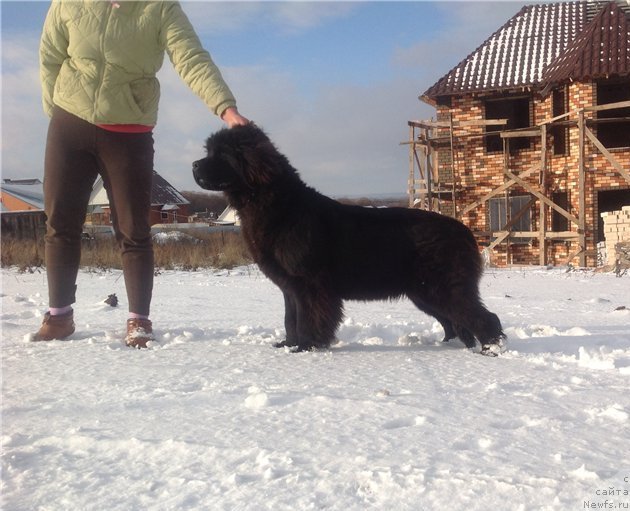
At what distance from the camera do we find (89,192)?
3.68 meters

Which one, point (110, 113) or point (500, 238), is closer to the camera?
point (110, 113)

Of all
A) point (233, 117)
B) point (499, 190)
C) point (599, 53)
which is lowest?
point (233, 117)

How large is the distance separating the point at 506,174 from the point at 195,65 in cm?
1519

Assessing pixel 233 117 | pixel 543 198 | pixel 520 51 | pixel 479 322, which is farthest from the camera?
pixel 520 51

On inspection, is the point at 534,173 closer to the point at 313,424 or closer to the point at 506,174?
the point at 506,174

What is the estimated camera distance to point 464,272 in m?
3.44

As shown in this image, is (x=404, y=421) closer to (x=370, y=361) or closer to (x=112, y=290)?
(x=370, y=361)

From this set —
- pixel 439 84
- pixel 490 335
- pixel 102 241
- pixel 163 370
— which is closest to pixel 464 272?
pixel 490 335

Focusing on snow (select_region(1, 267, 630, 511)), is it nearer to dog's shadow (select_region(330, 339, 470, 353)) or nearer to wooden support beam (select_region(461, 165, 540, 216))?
dog's shadow (select_region(330, 339, 470, 353))

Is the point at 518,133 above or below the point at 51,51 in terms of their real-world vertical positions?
above

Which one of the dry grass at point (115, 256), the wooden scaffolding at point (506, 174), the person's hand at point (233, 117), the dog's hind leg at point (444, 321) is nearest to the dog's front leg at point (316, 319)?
the dog's hind leg at point (444, 321)

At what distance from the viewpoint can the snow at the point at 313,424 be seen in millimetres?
1394

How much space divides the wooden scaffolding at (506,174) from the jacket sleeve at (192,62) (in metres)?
13.2

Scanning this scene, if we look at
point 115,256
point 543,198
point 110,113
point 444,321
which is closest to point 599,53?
point 543,198
